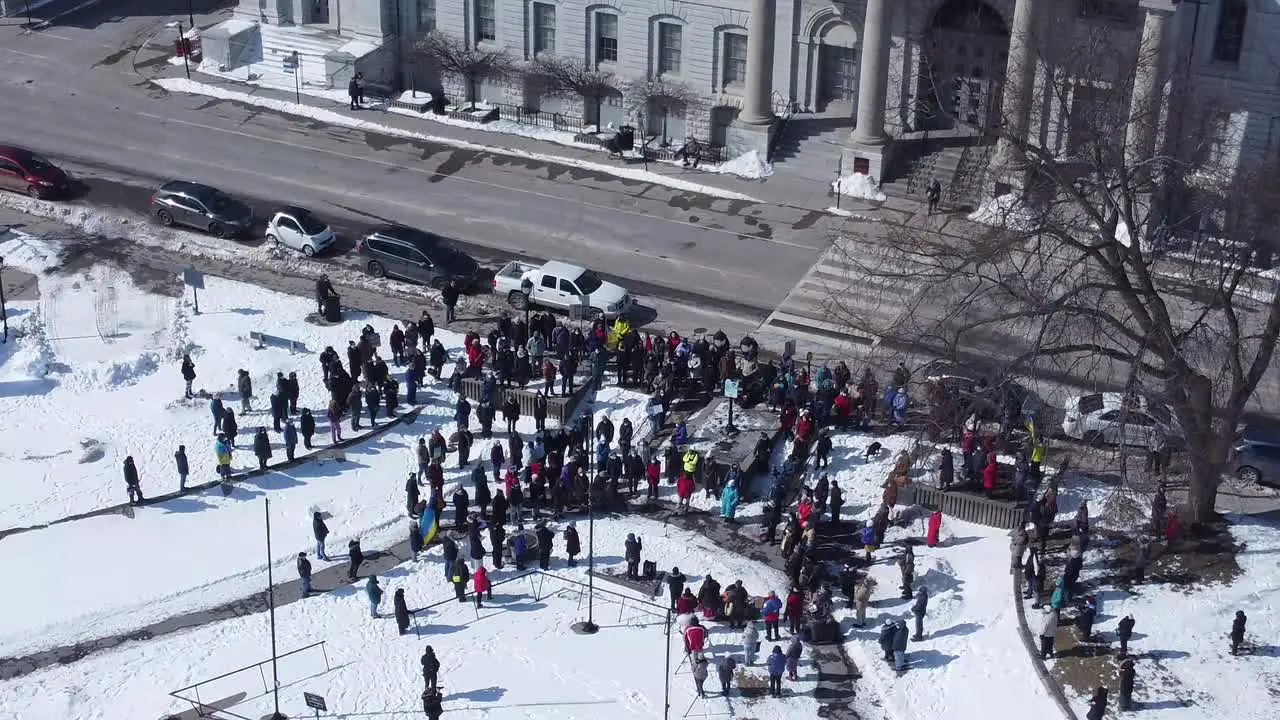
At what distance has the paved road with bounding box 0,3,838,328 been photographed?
53.7 metres

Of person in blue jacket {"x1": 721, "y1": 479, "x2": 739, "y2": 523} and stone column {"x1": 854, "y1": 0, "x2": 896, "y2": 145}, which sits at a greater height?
stone column {"x1": 854, "y1": 0, "x2": 896, "y2": 145}

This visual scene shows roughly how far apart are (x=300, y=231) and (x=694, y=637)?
73.6 feet

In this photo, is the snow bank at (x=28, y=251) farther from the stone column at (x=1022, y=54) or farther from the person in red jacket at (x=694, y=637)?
the stone column at (x=1022, y=54)

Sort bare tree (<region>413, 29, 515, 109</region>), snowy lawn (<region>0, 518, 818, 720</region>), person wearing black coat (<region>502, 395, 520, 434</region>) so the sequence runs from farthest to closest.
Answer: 1. bare tree (<region>413, 29, 515, 109</region>)
2. person wearing black coat (<region>502, 395, 520, 434</region>)
3. snowy lawn (<region>0, 518, 818, 720</region>)

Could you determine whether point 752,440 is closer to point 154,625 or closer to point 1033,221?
point 1033,221

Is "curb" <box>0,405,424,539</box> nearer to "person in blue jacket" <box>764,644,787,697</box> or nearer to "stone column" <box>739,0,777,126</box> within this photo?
"person in blue jacket" <box>764,644,787,697</box>

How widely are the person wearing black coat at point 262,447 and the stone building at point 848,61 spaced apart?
22.2 metres

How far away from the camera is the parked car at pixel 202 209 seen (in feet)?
180

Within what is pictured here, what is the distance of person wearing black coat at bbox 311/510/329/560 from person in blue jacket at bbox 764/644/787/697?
10.3 meters

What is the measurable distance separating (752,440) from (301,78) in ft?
96.0

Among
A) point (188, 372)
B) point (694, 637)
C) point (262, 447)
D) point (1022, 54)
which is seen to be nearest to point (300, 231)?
point (188, 372)

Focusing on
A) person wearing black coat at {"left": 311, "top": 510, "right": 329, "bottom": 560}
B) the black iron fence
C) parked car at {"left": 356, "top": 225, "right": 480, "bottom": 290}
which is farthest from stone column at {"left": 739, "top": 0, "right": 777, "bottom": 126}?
person wearing black coat at {"left": 311, "top": 510, "right": 329, "bottom": 560}

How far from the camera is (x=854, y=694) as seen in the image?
3634cm

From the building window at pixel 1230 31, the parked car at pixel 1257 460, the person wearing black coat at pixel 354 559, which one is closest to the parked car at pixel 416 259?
the person wearing black coat at pixel 354 559
